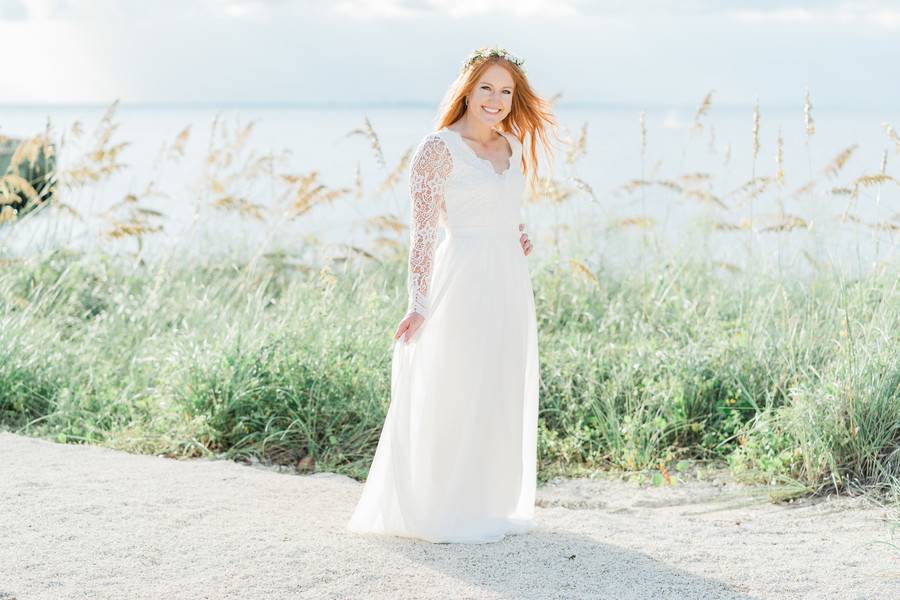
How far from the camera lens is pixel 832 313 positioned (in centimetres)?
536

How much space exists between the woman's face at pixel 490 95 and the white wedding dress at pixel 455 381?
0.13m

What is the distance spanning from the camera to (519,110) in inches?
157

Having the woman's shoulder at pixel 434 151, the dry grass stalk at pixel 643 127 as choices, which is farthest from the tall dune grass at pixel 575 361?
the woman's shoulder at pixel 434 151

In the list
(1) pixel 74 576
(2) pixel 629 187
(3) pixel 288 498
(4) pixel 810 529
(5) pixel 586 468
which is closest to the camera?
(1) pixel 74 576

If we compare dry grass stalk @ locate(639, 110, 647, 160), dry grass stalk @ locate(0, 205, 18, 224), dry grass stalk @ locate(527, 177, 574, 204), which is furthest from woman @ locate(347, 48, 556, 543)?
dry grass stalk @ locate(0, 205, 18, 224)

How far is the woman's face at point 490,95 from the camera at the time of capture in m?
3.78

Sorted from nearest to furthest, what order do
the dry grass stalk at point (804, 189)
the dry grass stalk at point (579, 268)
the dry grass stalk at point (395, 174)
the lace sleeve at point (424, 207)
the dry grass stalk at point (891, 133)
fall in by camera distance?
the lace sleeve at point (424, 207) → the dry grass stalk at point (891, 133) → the dry grass stalk at point (579, 268) → the dry grass stalk at point (804, 189) → the dry grass stalk at point (395, 174)

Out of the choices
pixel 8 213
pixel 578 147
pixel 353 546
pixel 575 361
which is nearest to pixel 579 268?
pixel 575 361

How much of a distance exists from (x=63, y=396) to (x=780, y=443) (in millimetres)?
3589

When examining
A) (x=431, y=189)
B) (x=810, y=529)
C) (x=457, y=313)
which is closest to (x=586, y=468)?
(x=810, y=529)

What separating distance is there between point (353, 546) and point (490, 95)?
66.2 inches

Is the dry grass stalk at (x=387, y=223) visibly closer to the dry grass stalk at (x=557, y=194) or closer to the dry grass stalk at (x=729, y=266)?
the dry grass stalk at (x=557, y=194)

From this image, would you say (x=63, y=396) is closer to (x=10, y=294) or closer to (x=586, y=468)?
(x=10, y=294)

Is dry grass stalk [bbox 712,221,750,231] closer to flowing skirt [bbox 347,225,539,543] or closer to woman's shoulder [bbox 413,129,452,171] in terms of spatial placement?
flowing skirt [bbox 347,225,539,543]
